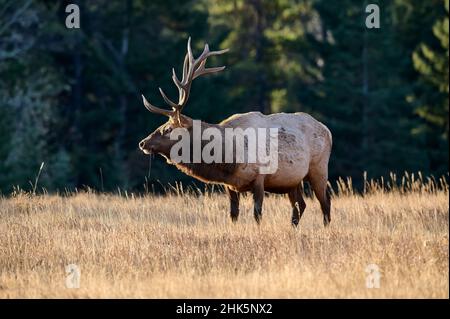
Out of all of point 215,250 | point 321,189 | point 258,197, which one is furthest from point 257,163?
point 215,250

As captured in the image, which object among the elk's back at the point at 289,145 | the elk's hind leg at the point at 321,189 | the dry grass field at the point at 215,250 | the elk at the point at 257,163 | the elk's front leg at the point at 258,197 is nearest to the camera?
the dry grass field at the point at 215,250

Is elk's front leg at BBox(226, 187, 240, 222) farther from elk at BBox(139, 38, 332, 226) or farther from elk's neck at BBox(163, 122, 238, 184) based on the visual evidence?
elk's neck at BBox(163, 122, 238, 184)

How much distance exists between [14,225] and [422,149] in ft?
90.9

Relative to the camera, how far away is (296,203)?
591 inches

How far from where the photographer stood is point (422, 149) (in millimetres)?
39531

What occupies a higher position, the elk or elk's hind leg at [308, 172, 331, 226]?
the elk

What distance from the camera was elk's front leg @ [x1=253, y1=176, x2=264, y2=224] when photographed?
14.4m

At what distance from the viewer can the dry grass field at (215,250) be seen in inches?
406

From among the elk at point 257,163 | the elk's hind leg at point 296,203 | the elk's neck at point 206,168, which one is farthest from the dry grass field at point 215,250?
the elk's neck at point 206,168

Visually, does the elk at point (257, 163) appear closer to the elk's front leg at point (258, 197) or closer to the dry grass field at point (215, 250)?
the elk's front leg at point (258, 197)

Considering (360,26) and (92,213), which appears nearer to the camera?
(92,213)

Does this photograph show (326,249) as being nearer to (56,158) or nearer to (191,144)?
(191,144)

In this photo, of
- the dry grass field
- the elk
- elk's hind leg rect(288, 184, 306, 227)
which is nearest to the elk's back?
the elk

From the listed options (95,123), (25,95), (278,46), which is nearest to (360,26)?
(278,46)
